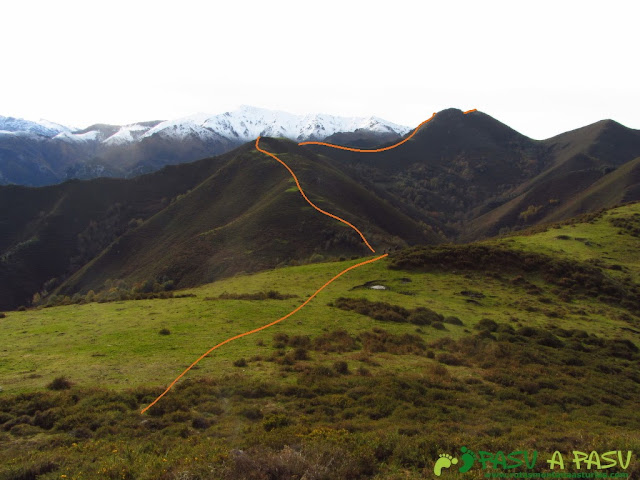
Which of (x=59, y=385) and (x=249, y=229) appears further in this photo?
(x=249, y=229)

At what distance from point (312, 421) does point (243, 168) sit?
6318 inches

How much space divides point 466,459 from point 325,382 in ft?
24.7

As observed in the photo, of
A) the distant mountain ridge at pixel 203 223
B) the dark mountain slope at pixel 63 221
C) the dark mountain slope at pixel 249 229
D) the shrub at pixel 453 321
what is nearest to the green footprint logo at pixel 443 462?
the shrub at pixel 453 321

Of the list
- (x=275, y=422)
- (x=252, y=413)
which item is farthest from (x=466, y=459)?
(x=252, y=413)

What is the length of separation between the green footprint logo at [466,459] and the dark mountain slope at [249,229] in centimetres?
7402

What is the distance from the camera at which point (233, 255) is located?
91812 millimetres

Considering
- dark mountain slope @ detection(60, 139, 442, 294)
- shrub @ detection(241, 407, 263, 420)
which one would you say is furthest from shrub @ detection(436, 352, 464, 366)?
dark mountain slope @ detection(60, 139, 442, 294)

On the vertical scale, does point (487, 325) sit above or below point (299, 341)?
above

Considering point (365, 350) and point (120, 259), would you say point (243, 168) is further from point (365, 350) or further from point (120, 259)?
point (365, 350)

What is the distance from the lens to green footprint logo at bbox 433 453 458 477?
956 centimetres

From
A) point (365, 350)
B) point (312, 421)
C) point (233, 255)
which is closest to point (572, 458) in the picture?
point (312, 421)

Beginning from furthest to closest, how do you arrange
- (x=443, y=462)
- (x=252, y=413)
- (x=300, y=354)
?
(x=300, y=354), (x=252, y=413), (x=443, y=462)

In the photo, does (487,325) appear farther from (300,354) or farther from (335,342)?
(300,354)

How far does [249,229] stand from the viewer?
105 m
